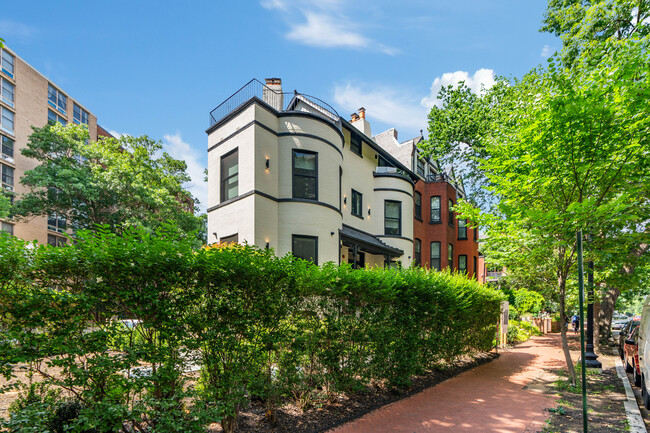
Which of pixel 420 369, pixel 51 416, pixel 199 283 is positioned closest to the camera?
pixel 51 416

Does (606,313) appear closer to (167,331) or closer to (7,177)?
(167,331)

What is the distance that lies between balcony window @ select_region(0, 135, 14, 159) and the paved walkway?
39883 millimetres

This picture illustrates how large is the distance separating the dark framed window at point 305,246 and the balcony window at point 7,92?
116 ft

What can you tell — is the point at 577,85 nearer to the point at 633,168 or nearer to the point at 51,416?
the point at 633,168

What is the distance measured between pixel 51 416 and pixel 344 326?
4569mm

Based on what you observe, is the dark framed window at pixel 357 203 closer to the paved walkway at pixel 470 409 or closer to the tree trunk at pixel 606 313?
the paved walkway at pixel 470 409

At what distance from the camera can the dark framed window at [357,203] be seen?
19.3 meters

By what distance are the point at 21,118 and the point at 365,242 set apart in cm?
3706

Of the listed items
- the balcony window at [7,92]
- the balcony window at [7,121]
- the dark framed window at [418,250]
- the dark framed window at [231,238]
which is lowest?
the dark framed window at [418,250]

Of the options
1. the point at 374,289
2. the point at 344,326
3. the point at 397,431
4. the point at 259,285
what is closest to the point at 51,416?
the point at 259,285

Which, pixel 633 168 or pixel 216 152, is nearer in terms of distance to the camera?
pixel 633 168

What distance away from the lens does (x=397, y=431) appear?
236 inches

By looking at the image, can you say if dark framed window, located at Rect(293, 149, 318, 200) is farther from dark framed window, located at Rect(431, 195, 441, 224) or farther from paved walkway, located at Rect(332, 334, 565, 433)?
dark framed window, located at Rect(431, 195, 441, 224)

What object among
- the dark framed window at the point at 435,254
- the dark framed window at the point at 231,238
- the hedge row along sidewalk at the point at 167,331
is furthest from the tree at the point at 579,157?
the dark framed window at the point at 435,254
